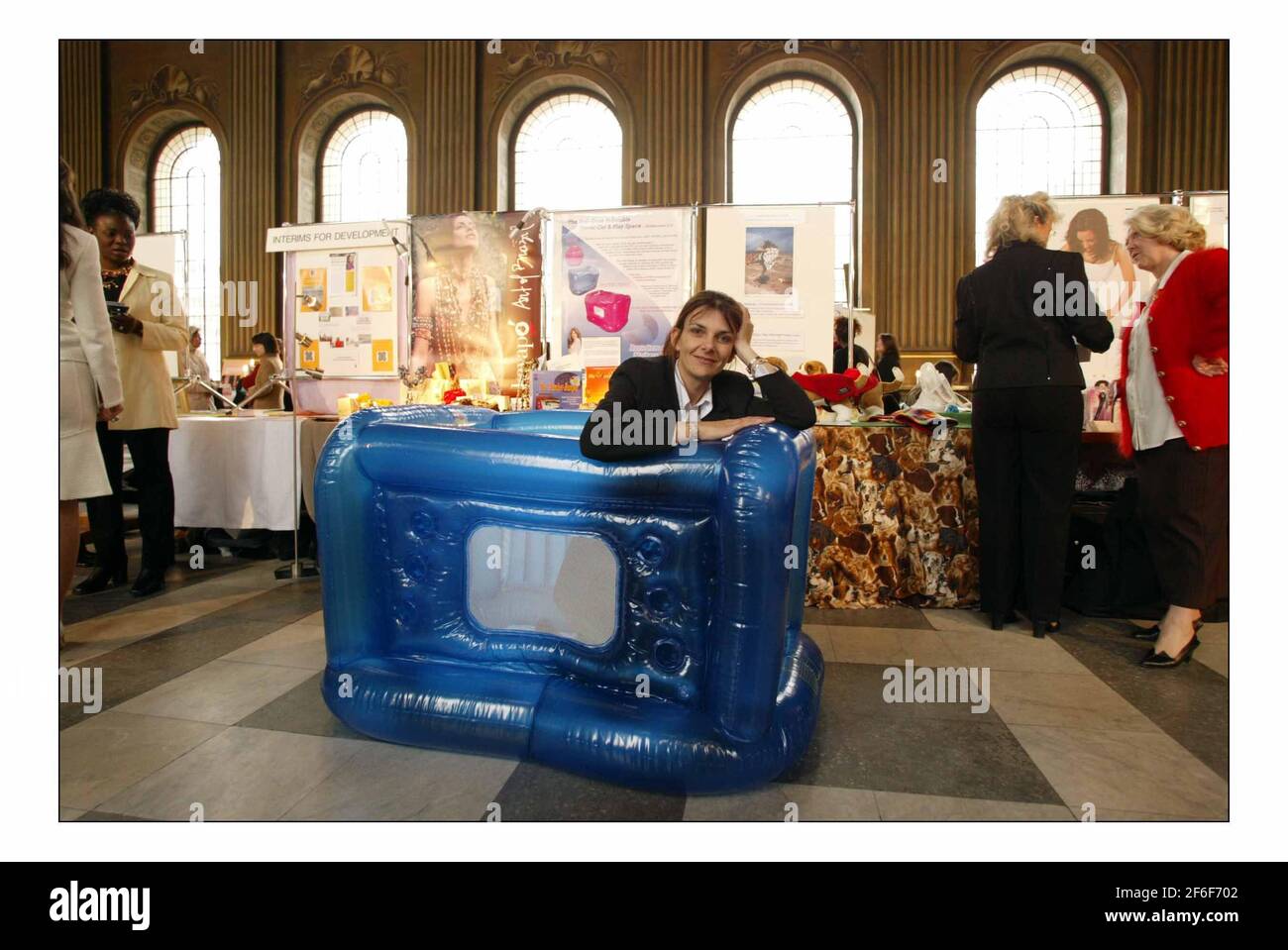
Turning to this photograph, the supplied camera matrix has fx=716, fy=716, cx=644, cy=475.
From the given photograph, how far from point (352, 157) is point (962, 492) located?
1033cm

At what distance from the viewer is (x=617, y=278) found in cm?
488

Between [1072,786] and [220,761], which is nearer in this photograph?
[1072,786]

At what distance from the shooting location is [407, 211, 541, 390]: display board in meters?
5.17

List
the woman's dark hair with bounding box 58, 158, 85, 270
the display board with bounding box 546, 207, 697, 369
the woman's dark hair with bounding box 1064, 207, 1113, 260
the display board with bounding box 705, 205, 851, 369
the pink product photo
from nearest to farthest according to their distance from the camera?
the woman's dark hair with bounding box 58, 158, 85, 270, the display board with bounding box 705, 205, 851, 369, the display board with bounding box 546, 207, 697, 369, the pink product photo, the woman's dark hair with bounding box 1064, 207, 1113, 260

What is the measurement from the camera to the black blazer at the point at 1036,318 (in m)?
Answer: 2.79

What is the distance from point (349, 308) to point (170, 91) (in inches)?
320

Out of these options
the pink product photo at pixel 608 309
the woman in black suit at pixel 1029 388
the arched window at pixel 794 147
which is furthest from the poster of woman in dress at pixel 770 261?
the arched window at pixel 794 147

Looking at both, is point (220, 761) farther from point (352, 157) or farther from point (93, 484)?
point (352, 157)

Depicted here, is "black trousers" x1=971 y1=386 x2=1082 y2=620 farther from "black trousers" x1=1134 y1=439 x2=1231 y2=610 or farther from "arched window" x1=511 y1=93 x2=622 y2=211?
"arched window" x1=511 y1=93 x2=622 y2=211

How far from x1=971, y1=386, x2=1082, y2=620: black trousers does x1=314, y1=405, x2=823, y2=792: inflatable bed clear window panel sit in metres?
1.22

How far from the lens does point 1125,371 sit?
2783 millimetres

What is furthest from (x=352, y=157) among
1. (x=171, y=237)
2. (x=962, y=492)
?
(x=962, y=492)

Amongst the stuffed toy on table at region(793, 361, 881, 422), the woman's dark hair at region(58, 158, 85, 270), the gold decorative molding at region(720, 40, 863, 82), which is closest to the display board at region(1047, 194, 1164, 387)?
the stuffed toy on table at region(793, 361, 881, 422)

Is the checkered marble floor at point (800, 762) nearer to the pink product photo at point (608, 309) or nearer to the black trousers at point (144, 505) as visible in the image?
the black trousers at point (144, 505)
